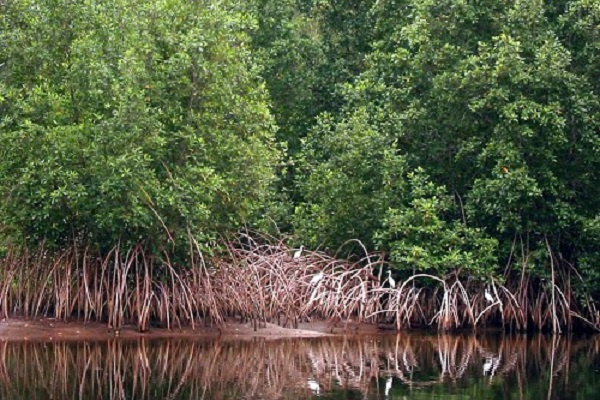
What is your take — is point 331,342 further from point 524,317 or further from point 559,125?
point 559,125

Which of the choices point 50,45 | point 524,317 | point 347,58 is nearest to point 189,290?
point 50,45

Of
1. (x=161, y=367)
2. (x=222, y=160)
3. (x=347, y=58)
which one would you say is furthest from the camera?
(x=347, y=58)

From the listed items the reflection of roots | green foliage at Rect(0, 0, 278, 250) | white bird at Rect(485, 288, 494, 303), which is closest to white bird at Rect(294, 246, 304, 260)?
the reflection of roots

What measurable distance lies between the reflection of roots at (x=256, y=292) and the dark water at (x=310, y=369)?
2.57ft

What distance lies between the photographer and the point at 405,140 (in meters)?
22.5

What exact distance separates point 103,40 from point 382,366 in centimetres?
710

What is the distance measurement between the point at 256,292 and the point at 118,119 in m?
4.22

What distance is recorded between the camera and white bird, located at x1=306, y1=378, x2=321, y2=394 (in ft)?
44.9

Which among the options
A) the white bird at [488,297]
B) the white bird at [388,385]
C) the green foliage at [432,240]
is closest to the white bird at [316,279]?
the green foliage at [432,240]

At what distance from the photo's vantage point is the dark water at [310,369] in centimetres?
1372

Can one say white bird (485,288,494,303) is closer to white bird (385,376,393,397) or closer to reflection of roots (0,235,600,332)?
reflection of roots (0,235,600,332)

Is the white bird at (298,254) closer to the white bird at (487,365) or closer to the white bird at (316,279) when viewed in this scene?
the white bird at (316,279)

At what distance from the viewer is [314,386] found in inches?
554

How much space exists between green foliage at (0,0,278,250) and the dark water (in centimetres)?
216
